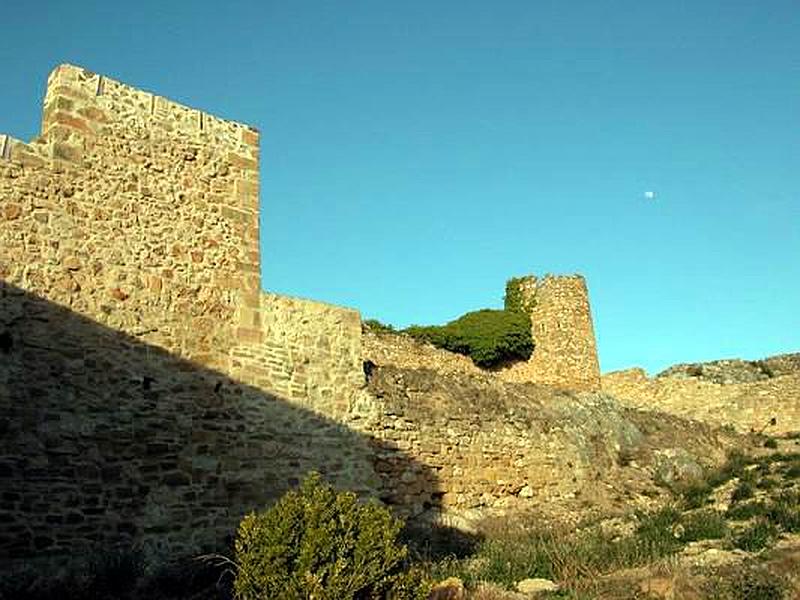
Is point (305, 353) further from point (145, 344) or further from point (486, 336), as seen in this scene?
point (486, 336)

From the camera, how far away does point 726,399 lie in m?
27.7

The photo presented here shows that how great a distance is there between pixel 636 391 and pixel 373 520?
2602cm

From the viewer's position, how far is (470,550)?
12.2 metres

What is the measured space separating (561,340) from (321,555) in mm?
25352

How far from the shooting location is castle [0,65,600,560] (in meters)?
10.0

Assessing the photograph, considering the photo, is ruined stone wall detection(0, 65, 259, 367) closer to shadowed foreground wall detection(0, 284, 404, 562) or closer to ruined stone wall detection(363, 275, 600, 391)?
shadowed foreground wall detection(0, 284, 404, 562)

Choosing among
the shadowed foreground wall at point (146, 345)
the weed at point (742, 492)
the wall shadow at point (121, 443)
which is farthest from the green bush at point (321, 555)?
the weed at point (742, 492)

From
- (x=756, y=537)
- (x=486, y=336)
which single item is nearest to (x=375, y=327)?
(x=486, y=336)

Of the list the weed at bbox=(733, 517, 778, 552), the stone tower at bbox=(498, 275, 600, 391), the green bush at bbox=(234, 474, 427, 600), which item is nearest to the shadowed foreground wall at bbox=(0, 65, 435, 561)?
the green bush at bbox=(234, 474, 427, 600)

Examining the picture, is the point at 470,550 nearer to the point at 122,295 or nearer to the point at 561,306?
the point at 122,295

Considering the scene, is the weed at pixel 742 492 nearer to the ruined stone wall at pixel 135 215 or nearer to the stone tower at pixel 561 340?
the ruined stone wall at pixel 135 215

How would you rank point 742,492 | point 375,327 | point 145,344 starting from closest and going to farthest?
point 145,344 → point 742,492 → point 375,327

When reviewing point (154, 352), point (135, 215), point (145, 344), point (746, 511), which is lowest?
point (746, 511)

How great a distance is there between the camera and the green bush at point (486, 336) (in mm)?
28844
